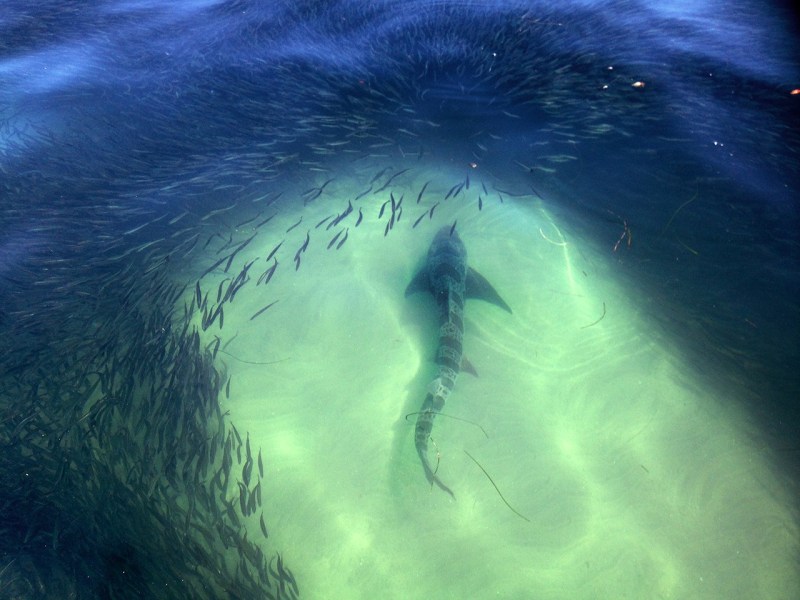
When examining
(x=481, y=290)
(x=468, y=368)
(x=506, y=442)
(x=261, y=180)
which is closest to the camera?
(x=506, y=442)

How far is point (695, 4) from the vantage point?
5172mm

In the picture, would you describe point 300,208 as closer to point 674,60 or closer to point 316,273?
point 316,273

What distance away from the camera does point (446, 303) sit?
322cm

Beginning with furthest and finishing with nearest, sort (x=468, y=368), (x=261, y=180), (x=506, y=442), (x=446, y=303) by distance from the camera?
(x=261, y=180) < (x=446, y=303) < (x=468, y=368) < (x=506, y=442)

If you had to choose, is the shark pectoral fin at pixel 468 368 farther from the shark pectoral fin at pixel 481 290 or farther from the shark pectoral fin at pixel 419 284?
the shark pectoral fin at pixel 419 284

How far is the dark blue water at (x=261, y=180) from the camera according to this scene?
2.56 m

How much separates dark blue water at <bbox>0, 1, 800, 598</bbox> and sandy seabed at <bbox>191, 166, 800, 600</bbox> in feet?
0.62

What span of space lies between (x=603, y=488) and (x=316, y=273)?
7.17ft

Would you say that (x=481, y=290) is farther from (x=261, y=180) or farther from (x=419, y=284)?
(x=261, y=180)

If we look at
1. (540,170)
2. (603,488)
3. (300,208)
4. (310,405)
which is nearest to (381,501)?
(310,405)

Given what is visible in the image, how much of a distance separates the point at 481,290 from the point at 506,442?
1.04 metres

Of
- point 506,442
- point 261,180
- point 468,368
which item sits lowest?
point 506,442

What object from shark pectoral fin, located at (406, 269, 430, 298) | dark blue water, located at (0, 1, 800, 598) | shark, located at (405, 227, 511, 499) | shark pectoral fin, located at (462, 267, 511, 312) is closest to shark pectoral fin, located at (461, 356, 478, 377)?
shark, located at (405, 227, 511, 499)

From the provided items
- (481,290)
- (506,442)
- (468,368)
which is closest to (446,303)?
(481,290)
